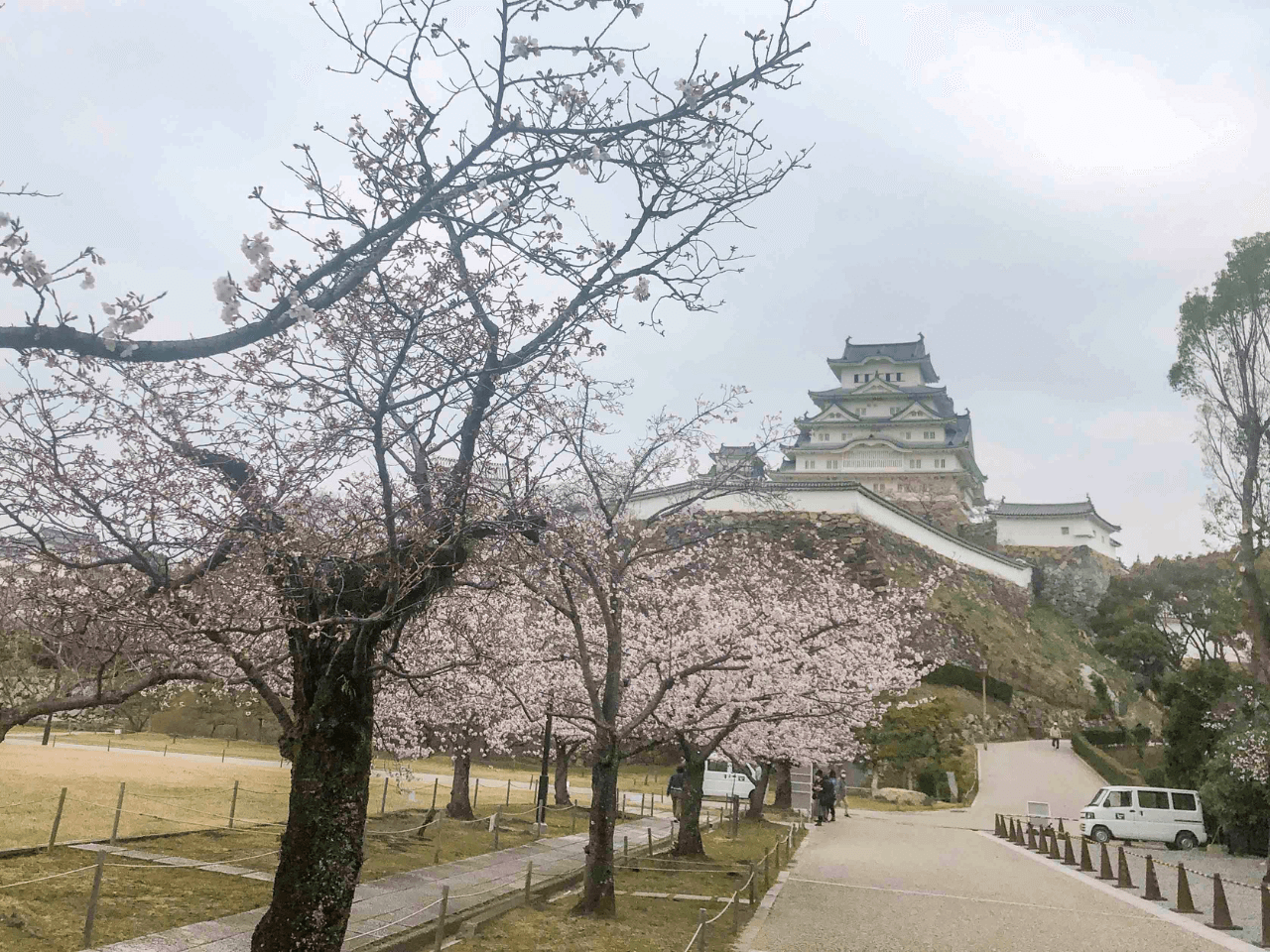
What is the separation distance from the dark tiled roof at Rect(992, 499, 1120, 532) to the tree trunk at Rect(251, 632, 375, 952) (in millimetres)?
63839

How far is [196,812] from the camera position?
16906mm

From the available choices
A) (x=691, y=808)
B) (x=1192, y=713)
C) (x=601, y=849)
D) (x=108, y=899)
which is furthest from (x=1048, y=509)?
(x=108, y=899)

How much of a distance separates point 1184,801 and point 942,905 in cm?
1494

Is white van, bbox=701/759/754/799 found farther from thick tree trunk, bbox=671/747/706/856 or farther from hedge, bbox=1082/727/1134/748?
hedge, bbox=1082/727/1134/748

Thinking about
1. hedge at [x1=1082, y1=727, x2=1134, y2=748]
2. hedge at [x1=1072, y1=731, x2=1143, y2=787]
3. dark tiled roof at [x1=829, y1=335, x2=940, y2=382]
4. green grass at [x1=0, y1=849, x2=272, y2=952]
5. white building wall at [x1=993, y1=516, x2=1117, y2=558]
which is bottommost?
green grass at [x1=0, y1=849, x2=272, y2=952]

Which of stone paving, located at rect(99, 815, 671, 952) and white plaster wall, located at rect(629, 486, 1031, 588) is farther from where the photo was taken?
white plaster wall, located at rect(629, 486, 1031, 588)

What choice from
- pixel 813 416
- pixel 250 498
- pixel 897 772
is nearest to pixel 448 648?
pixel 250 498

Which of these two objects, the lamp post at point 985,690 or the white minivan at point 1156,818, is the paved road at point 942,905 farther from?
the lamp post at point 985,690

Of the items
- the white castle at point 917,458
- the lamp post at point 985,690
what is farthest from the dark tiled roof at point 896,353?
the lamp post at point 985,690

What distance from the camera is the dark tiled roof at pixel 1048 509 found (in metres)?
62.7

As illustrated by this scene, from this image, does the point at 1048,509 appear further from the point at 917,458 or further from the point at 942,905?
the point at 942,905

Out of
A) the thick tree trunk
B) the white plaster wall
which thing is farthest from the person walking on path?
the white plaster wall

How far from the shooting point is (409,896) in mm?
11547

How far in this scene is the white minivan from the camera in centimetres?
2411
